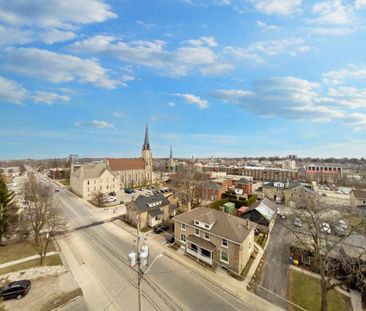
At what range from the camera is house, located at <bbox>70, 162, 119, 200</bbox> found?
56.2 meters

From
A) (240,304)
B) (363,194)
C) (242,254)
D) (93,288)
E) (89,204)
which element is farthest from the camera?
(363,194)

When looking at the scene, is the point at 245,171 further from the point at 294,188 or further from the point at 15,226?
the point at 15,226

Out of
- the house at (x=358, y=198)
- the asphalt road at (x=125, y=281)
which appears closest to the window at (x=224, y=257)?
the asphalt road at (x=125, y=281)

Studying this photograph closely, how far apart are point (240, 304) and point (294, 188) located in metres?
44.3

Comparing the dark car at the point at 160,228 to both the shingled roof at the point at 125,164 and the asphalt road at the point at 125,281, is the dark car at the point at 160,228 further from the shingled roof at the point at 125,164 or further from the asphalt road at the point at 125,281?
the shingled roof at the point at 125,164

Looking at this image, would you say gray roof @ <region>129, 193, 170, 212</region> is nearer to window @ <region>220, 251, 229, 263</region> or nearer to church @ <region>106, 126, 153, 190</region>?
window @ <region>220, 251, 229, 263</region>

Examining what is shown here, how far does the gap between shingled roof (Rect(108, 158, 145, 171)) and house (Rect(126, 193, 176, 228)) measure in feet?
126

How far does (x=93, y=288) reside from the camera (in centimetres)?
1944

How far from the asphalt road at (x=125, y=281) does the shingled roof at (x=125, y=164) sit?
44395 mm

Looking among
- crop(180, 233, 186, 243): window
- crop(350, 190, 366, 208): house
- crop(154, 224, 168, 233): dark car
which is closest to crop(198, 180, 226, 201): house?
crop(154, 224, 168, 233): dark car

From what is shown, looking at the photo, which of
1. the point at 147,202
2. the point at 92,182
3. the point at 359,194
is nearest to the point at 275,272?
the point at 147,202

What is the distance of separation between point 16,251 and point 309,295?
3422cm

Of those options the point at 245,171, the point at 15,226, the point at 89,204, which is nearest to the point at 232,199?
the point at 89,204

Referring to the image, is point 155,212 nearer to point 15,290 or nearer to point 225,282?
point 225,282
